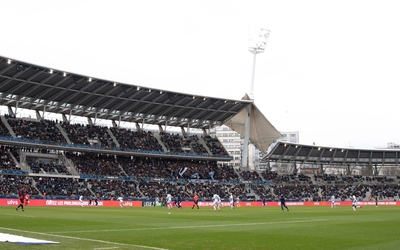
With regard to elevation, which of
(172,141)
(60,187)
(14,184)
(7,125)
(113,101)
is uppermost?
(113,101)

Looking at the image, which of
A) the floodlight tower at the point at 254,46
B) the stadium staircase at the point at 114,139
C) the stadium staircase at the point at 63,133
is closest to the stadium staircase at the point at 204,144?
the floodlight tower at the point at 254,46

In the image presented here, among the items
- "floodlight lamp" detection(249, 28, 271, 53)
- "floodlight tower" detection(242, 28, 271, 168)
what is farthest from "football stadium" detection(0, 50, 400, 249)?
"floodlight lamp" detection(249, 28, 271, 53)

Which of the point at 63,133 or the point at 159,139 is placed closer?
the point at 63,133

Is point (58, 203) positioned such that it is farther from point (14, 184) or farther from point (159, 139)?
point (159, 139)

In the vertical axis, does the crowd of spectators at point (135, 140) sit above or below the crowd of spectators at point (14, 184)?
above

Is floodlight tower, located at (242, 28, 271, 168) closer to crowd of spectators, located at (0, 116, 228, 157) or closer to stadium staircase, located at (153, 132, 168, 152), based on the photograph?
crowd of spectators, located at (0, 116, 228, 157)

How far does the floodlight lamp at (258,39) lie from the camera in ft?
295

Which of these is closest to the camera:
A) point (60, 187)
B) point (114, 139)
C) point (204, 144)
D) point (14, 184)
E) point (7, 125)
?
point (14, 184)

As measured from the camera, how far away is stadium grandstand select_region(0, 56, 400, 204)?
63.5 metres

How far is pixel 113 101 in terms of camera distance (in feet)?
243

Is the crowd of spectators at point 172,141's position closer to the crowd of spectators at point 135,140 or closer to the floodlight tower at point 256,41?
the crowd of spectators at point 135,140

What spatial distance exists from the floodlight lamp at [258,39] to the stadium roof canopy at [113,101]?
11.5 m

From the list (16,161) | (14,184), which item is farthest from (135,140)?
(14,184)

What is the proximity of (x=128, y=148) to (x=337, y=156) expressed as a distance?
5211cm
